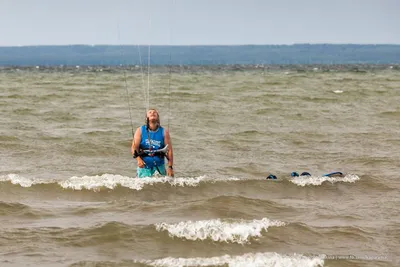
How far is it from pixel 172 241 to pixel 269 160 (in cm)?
818

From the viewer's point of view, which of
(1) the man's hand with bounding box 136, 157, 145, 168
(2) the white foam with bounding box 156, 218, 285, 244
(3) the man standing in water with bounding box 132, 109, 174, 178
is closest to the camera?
(2) the white foam with bounding box 156, 218, 285, 244

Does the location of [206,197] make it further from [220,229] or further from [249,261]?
[249,261]

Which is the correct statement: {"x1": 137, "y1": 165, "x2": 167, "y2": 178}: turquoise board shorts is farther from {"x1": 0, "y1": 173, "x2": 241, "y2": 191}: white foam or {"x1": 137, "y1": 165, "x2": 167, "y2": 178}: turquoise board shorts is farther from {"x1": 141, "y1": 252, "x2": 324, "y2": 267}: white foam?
{"x1": 141, "y1": 252, "x2": 324, "y2": 267}: white foam

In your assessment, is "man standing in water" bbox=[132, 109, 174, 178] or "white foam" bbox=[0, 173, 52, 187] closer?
"man standing in water" bbox=[132, 109, 174, 178]

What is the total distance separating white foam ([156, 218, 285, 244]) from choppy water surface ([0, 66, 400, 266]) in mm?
18

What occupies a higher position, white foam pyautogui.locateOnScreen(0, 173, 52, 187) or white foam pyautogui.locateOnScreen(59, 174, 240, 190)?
white foam pyautogui.locateOnScreen(59, 174, 240, 190)

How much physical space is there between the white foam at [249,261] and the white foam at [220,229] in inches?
31.5

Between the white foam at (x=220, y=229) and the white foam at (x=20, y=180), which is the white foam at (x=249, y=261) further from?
the white foam at (x=20, y=180)

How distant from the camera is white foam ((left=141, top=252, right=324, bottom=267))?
325 inches

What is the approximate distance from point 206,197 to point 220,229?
115 inches

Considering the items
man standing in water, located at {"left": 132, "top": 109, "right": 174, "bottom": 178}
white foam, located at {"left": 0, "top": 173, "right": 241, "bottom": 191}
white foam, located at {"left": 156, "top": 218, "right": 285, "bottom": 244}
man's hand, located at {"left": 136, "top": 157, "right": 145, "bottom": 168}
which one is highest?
man standing in water, located at {"left": 132, "top": 109, "right": 174, "bottom": 178}

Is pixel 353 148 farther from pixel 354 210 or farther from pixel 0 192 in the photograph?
pixel 0 192

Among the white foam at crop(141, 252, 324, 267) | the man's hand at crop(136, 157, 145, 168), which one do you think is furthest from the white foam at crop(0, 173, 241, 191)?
the white foam at crop(141, 252, 324, 267)

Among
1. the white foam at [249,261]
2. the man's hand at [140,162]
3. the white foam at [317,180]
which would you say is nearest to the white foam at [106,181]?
the man's hand at [140,162]
